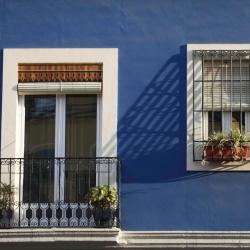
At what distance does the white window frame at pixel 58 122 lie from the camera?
1199cm

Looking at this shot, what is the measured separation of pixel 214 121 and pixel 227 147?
579 millimetres

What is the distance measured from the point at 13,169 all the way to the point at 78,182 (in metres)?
0.96

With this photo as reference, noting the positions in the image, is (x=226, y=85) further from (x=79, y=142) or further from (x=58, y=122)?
(x=58, y=122)

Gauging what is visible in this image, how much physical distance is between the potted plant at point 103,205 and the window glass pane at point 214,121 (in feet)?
5.95

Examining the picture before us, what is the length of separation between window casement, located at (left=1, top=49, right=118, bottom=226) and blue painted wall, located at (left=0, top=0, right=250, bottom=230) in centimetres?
19

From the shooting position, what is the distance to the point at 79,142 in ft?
40.2

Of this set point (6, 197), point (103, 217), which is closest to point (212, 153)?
point (103, 217)

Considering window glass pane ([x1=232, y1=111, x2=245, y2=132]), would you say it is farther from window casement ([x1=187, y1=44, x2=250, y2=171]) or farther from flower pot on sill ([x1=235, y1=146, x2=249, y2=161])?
flower pot on sill ([x1=235, y1=146, x2=249, y2=161])

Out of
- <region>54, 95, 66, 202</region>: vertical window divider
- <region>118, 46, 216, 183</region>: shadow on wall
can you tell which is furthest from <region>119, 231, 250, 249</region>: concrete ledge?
<region>54, 95, 66, 202</region>: vertical window divider

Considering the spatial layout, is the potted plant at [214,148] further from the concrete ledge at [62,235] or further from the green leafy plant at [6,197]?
the green leafy plant at [6,197]

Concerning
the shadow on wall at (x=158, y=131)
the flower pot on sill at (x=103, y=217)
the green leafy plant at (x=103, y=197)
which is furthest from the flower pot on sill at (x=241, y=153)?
the flower pot on sill at (x=103, y=217)

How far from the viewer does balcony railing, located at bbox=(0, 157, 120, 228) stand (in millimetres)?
11617

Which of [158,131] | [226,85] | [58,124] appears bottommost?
[158,131]

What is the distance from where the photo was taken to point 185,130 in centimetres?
1195
